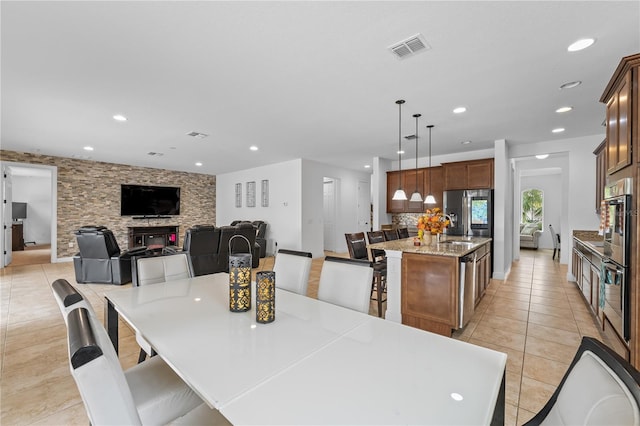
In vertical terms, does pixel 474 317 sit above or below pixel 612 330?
below

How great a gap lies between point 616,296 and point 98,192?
10.1 m

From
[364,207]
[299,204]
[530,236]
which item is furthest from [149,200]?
[530,236]

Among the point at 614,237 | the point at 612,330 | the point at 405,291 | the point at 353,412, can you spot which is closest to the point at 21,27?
the point at 353,412

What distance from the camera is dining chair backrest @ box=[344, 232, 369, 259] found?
361 cm

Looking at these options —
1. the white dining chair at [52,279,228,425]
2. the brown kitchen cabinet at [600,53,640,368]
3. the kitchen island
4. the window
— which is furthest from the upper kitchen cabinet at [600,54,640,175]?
the window

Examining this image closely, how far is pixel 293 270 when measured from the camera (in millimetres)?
2193

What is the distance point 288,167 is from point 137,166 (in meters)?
→ 4.66

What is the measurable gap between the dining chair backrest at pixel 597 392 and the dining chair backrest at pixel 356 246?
2767 millimetres

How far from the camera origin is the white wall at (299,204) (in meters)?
7.08

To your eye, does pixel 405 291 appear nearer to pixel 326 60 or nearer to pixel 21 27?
pixel 326 60

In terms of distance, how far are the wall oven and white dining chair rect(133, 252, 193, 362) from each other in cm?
Answer: 351

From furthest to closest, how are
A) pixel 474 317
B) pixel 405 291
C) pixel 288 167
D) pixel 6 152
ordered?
1. pixel 288 167
2. pixel 6 152
3. pixel 474 317
4. pixel 405 291

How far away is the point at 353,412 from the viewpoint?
752 mm

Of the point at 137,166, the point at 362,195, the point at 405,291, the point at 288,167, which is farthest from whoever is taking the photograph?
the point at 362,195
